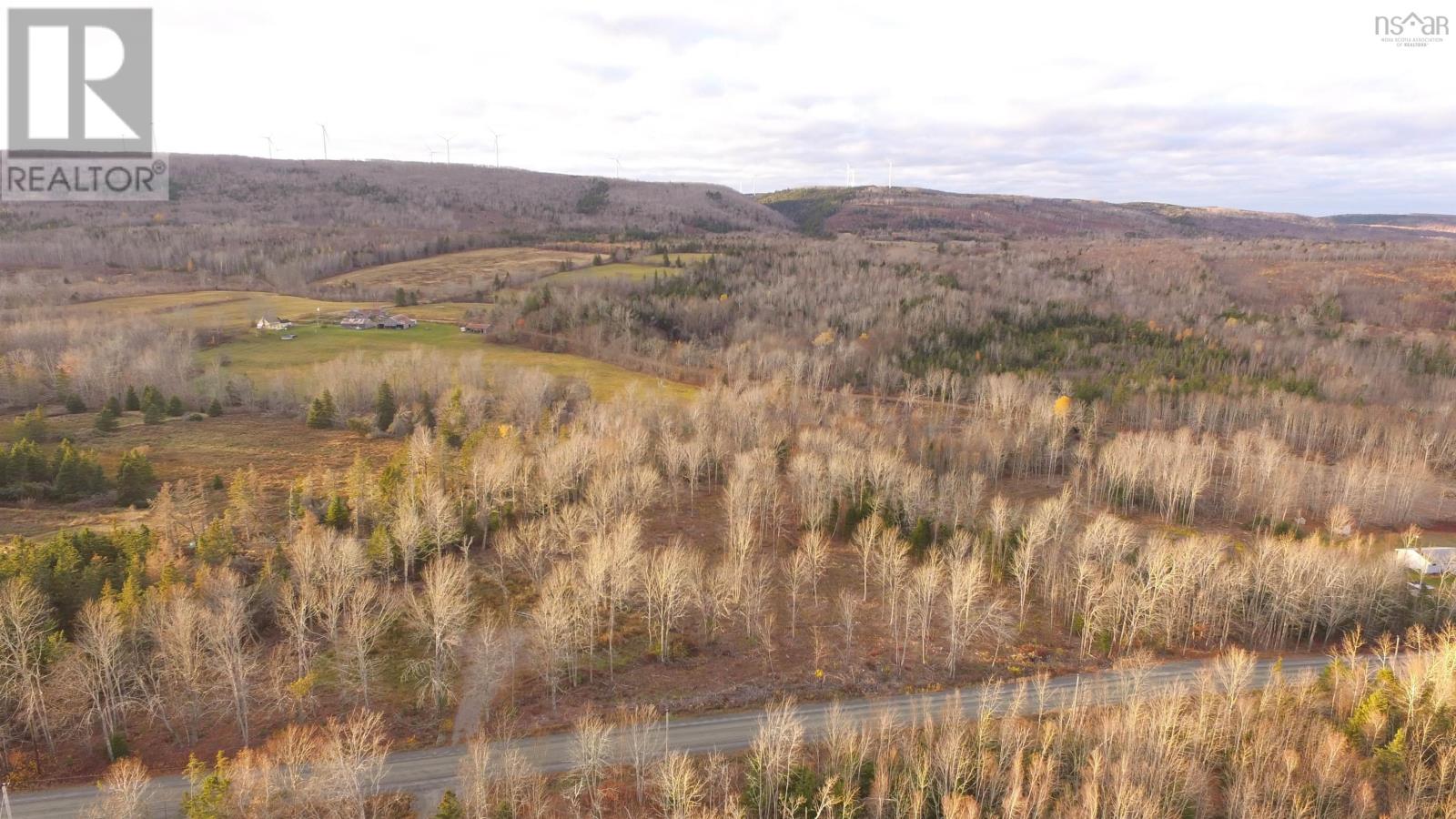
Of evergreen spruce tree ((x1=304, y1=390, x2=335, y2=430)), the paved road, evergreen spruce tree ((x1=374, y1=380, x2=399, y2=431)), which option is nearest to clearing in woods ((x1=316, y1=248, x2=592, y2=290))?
evergreen spruce tree ((x1=304, y1=390, x2=335, y2=430))


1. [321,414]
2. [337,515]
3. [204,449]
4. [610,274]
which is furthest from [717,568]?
[610,274]

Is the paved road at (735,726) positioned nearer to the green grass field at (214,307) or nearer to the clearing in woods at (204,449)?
the clearing in woods at (204,449)

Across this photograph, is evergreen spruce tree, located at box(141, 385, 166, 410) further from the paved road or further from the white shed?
the white shed

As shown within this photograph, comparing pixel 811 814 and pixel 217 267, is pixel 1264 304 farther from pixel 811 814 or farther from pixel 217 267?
pixel 217 267

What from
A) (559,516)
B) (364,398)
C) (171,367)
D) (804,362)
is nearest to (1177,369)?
(804,362)

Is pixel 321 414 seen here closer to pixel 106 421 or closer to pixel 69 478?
pixel 106 421

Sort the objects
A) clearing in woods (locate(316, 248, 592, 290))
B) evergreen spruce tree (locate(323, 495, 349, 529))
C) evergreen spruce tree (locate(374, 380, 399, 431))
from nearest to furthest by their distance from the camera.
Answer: evergreen spruce tree (locate(323, 495, 349, 529)) < evergreen spruce tree (locate(374, 380, 399, 431)) < clearing in woods (locate(316, 248, 592, 290))

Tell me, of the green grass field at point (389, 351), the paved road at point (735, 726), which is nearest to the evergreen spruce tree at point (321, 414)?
the green grass field at point (389, 351)
